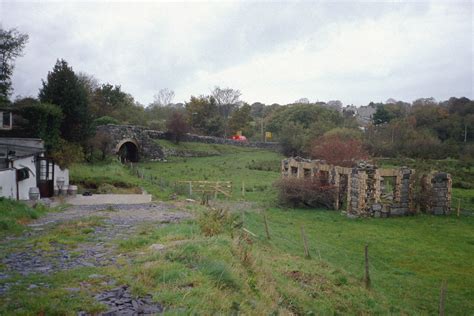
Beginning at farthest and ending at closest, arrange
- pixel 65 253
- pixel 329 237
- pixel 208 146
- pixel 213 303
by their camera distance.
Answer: pixel 208 146, pixel 329 237, pixel 65 253, pixel 213 303

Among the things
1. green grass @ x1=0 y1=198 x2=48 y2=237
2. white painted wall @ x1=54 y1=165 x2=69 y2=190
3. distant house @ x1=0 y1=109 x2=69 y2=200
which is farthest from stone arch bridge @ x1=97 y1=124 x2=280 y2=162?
green grass @ x1=0 y1=198 x2=48 y2=237

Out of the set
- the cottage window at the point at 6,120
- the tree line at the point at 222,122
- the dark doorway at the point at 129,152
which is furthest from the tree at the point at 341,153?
the dark doorway at the point at 129,152

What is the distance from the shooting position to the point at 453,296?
36.4 feet

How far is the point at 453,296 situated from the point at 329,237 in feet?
21.3

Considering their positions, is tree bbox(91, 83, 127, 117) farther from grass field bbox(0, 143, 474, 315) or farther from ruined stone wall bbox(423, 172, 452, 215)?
ruined stone wall bbox(423, 172, 452, 215)

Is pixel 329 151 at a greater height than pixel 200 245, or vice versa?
pixel 329 151

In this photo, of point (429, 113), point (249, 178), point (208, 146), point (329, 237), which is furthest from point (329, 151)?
point (429, 113)

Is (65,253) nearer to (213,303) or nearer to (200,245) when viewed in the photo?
(200,245)

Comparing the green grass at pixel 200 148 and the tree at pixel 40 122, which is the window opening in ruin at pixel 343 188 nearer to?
the tree at pixel 40 122

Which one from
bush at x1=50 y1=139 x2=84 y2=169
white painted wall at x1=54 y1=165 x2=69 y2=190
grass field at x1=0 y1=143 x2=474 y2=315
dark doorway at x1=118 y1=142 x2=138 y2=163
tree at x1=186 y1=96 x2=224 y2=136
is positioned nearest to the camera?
grass field at x1=0 y1=143 x2=474 y2=315

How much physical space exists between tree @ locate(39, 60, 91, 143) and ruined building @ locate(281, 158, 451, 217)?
1744 centimetres

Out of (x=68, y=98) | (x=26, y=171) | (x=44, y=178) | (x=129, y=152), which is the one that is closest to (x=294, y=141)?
(x=129, y=152)

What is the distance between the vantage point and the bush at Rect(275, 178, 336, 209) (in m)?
24.3

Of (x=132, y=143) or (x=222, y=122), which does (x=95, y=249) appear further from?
(x=222, y=122)
